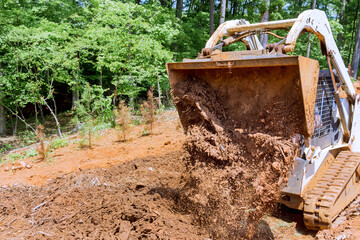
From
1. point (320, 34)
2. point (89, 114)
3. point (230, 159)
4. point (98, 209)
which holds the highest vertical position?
point (320, 34)

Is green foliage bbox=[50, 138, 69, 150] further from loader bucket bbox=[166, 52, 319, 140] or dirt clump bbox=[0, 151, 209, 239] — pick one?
loader bucket bbox=[166, 52, 319, 140]

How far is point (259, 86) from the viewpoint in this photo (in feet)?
12.0

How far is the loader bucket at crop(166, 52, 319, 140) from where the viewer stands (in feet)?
10.3

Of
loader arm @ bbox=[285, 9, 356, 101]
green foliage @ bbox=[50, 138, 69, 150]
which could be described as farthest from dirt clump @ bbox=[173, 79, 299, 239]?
green foliage @ bbox=[50, 138, 69, 150]

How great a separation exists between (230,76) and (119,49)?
23.1 ft

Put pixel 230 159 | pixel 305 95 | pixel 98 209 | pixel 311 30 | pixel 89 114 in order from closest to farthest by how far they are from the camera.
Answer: pixel 305 95
pixel 230 159
pixel 311 30
pixel 98 209
pixel 89 114

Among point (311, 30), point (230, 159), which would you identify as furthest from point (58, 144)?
point (311, 30)

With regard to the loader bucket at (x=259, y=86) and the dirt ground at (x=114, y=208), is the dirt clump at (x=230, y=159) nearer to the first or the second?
the loader bucket at (x=259, y=86)

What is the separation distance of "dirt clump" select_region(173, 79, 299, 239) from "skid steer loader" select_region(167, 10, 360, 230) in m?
0.15

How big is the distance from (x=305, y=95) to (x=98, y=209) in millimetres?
2985

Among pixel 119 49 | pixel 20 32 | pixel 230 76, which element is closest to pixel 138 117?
pixel 119 49

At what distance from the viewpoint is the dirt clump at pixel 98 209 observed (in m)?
3.47

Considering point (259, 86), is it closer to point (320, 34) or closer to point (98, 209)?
point (320, 34)

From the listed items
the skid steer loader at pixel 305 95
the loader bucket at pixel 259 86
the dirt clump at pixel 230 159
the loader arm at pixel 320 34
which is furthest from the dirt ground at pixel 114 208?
the loader arm at pixel 320 34
